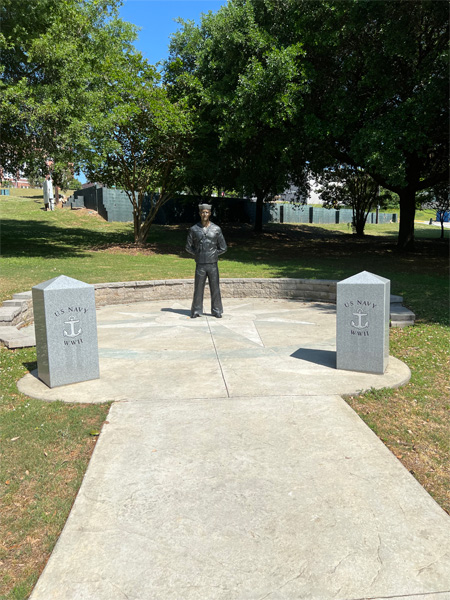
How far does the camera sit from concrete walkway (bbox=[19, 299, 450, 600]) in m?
2.47

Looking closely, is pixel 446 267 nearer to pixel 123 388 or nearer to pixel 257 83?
pixel 257 83

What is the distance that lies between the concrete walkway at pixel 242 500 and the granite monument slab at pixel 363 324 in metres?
0.20

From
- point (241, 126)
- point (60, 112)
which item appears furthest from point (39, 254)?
point (241, 126)

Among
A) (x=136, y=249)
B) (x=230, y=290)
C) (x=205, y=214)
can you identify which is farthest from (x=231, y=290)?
(x=136, y=249)

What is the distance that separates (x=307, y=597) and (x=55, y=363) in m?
3.73

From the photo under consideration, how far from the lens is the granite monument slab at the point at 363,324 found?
560 cm

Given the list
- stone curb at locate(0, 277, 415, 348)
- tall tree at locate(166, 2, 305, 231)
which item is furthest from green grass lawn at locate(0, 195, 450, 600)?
tall tree at locate(166, 2, 305, 231)

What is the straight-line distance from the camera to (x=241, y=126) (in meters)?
16.9

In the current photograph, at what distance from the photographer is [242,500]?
315 cm

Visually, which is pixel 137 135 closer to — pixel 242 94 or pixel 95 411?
pixel 242 94

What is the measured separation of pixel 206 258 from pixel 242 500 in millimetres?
6177

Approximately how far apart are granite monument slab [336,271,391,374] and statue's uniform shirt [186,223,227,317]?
11.8 feet

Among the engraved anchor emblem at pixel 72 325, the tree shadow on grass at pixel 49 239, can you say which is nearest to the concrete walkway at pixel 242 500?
the engraved anchor emblem at pixel 72 325

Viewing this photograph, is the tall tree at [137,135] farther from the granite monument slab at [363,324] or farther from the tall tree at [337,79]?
the granite monument slab at [363,324]
